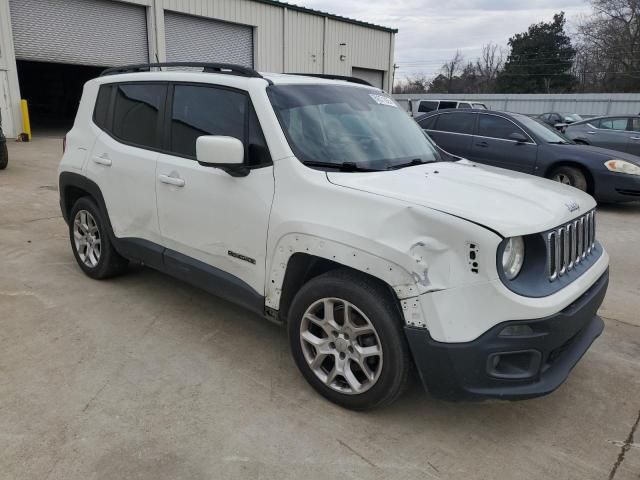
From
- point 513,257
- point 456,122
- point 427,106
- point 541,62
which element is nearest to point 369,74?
point 427,106

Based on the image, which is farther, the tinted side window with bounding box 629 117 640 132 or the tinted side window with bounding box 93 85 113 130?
the tinted side window with bounding box 629 117 640 132

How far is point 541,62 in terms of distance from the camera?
193 feet

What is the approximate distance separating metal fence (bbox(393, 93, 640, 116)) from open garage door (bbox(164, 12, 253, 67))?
13.2 m

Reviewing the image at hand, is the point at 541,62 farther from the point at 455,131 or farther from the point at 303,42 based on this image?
the point at 455,131

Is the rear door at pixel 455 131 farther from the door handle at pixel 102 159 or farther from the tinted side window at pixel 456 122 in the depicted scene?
the door handle at pixel 102 159

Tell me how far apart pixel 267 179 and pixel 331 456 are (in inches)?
62.9

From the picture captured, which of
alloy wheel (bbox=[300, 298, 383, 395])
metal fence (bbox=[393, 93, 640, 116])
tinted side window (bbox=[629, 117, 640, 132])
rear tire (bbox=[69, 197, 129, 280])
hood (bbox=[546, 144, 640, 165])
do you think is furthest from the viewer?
metal fence (bbox=[393, 93, 640, 116])

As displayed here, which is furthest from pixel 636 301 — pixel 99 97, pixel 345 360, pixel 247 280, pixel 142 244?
pixel 99 97

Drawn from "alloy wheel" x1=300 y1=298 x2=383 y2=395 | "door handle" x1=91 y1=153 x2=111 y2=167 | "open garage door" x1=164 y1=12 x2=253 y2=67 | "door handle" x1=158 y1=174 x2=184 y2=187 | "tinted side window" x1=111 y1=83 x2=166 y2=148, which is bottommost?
"alloy wheel" x1=300 y1=298 x2=383 y2=395

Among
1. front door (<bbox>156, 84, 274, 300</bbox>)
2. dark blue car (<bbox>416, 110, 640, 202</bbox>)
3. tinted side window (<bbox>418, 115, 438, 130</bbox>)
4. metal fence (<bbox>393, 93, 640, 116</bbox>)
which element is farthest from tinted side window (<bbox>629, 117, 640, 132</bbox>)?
metal fence (<bbox>393, 93, 640, 116</bbox>)

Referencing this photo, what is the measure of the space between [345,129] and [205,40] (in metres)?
19.8

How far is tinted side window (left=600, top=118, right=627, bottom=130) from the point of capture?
13.1 meters

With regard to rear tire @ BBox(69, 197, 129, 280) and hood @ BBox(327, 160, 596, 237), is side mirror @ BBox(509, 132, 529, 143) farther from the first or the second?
rear tire @ BBox(69, 197, 129, 280)

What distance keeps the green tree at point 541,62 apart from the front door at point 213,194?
6160cm
